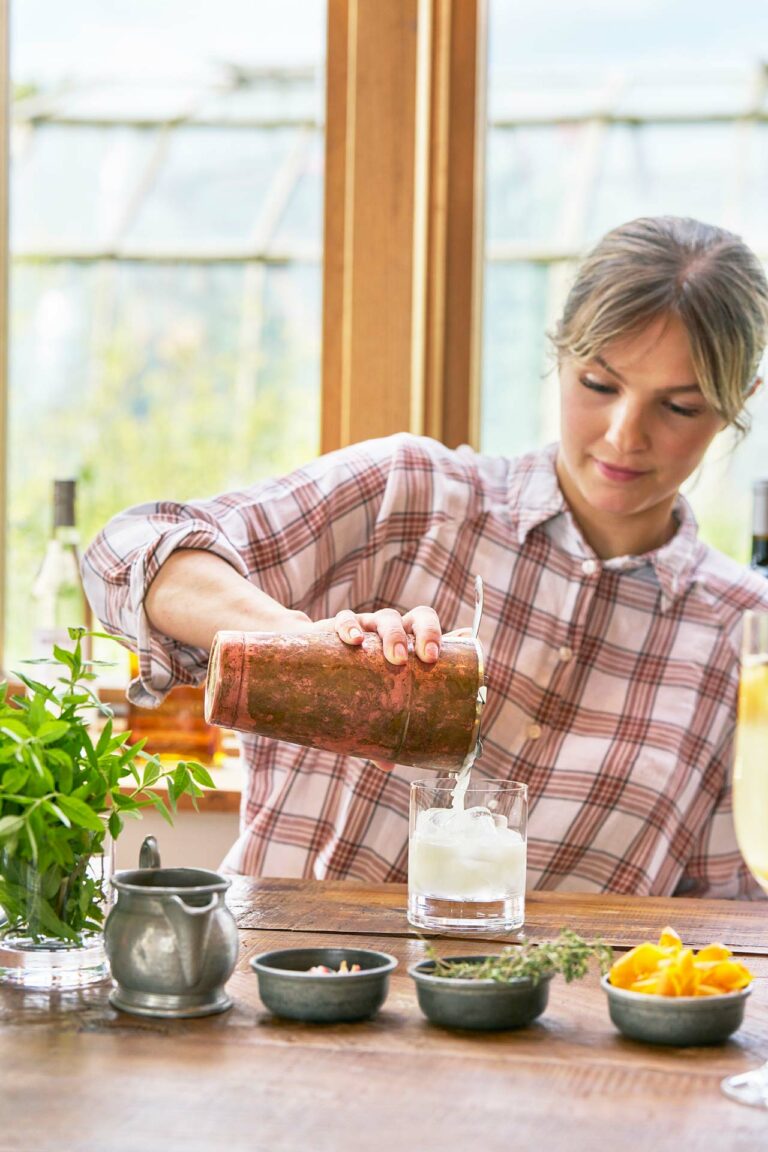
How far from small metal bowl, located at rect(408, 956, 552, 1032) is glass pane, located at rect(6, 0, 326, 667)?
1.65 metres

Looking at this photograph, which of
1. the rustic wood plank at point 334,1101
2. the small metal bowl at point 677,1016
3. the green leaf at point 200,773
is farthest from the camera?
the green leaf at point 200,773

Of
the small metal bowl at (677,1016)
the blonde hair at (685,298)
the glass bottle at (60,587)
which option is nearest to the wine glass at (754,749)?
the small metal bowl at (677,1016)

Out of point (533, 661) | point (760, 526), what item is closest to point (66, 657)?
point (533, 661)

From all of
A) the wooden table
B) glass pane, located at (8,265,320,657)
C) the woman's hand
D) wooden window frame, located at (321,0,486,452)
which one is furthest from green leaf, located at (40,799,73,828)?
glass pane, located at (8,265,320,657)

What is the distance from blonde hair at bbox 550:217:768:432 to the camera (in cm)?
175

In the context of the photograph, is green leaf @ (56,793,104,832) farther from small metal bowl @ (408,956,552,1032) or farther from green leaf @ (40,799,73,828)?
small metal bowl @ (408,956,552,1032)

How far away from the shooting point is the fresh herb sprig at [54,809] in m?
1.05

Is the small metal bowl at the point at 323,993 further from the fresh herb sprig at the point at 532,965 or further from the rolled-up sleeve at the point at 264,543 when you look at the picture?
the rolled-up sleeve at the point at 264,543

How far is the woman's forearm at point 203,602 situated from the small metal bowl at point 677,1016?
21.6 inches

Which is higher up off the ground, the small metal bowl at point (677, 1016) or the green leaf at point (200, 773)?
the green leaf at point (200, 773)

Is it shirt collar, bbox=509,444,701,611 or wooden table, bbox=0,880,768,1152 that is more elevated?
shirt collar, bbox=509,444,701,611

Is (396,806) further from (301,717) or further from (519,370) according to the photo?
(519,370)

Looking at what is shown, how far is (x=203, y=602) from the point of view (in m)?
1.50

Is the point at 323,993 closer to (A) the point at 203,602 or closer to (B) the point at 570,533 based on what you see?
(A) the point at 203,602
